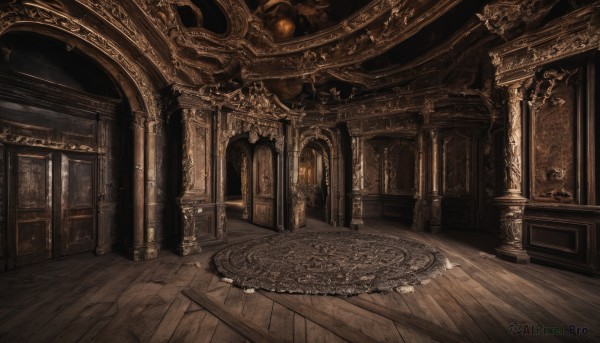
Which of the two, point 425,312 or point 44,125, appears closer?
point 425,312

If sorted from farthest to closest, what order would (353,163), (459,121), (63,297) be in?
(353,163) → (459,121) → (63,297)

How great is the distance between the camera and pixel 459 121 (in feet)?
25.6

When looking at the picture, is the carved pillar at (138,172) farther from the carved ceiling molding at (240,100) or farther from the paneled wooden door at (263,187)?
the paneled wooden door at (263,187)

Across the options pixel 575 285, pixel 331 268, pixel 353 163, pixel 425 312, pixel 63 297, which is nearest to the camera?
pixel 425 312

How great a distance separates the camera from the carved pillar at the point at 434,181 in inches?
298

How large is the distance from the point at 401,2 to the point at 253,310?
17.5ft

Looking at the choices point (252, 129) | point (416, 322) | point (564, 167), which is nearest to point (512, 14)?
point (564, 167)

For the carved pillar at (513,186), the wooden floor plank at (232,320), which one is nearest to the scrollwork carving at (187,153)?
the wooden floor plank at (232,320)

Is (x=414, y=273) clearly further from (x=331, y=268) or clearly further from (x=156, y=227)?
(x=156, y=227)

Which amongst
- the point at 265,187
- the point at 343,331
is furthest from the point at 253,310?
the point at 265,187

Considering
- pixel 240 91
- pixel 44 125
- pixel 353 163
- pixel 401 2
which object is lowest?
pixel 353 163

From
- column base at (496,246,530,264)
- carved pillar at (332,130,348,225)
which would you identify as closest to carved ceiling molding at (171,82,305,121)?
carved pillar at (332,130,348,225)

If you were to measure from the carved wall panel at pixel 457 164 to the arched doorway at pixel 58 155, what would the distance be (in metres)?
8.95

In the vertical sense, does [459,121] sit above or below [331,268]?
above
